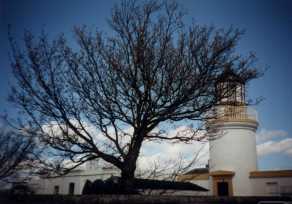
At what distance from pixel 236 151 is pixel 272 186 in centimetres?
204

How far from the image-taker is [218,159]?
12945mm

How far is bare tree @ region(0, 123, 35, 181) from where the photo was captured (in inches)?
222

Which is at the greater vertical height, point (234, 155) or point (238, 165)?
point (234, 155)

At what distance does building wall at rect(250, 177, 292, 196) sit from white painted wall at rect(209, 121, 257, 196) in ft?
1.57

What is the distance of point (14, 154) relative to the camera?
6238 mm

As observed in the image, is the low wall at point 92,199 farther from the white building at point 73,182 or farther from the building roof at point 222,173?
the white building at point 73,182

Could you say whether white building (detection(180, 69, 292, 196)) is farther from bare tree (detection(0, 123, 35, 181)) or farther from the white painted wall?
bare tree (detection(0, 123, 35, 181))

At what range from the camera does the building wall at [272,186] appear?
11.1m

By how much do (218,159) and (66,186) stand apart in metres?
12.8

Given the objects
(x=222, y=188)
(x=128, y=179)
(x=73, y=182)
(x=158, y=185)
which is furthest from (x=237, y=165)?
(x=73, y=182)

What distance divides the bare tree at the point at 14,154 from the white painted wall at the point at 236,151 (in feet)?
28.2

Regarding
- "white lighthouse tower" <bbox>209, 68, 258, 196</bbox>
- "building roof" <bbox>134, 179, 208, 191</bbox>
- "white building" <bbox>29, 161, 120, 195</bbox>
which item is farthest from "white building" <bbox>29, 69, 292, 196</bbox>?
"white building" <bbox>29, 161, 120, 195</bbox>

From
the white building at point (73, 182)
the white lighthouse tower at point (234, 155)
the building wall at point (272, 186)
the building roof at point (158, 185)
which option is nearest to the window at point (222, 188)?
the white lighthouse tower at point (234, 155)

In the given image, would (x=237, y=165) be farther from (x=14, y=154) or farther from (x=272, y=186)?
(x=14, y=154)
